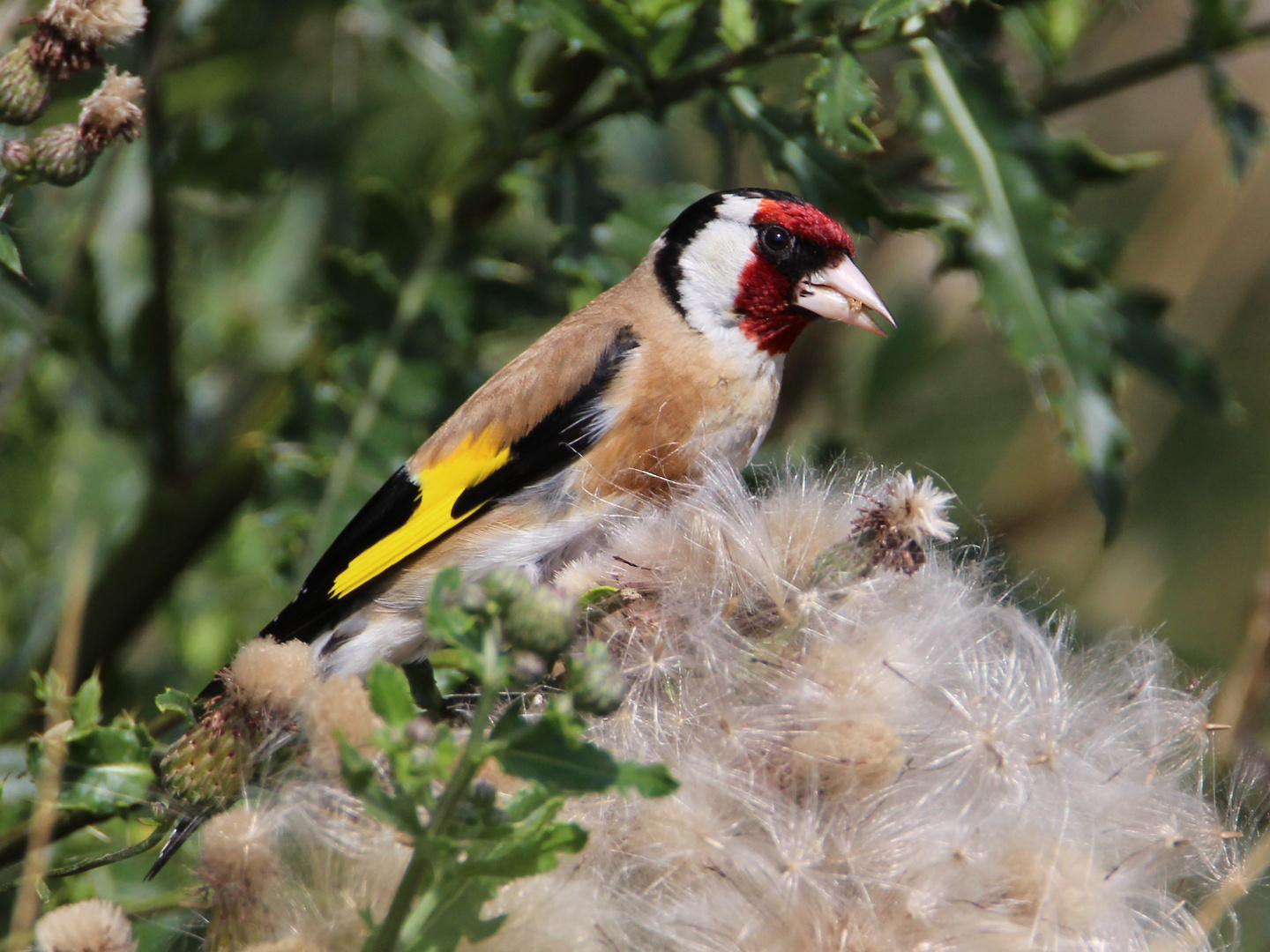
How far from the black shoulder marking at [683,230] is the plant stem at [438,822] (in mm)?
1496

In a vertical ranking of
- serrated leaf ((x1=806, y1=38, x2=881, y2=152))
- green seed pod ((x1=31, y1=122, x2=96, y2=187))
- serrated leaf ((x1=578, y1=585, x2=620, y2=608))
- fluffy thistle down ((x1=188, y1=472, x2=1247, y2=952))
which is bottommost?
fluffy thistle down ((x1=188, y1=472, x2=1247, y2=952))

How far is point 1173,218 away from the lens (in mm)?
3402

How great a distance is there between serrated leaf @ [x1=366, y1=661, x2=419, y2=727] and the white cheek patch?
1384 millimetres

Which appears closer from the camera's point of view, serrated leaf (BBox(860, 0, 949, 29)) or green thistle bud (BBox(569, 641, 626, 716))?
green thistle bud (BBox(569, 641, 626, 716))

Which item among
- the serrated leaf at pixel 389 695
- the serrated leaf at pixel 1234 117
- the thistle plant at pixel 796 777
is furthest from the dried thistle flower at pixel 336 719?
the serrated leaf at pixel 1234 117

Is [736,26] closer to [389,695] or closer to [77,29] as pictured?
[77,29]

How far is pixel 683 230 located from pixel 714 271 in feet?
0.41

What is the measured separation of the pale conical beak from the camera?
7.15 ft

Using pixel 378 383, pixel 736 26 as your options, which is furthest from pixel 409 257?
pixel 736 26

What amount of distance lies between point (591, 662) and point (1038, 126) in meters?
1.69

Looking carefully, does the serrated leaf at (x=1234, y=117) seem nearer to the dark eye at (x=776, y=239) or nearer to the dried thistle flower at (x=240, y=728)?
the dark eye at (x=776, y=239)

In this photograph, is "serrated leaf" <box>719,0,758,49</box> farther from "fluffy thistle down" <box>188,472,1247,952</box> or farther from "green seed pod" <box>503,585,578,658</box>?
"green seed pod" <box>503,585,578,658</box>

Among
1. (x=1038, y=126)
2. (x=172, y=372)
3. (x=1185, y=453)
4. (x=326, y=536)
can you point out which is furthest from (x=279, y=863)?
(x=1185, y=453)

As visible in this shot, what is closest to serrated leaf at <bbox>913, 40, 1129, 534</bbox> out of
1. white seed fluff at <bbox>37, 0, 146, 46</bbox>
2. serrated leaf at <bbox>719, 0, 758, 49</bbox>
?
serrated leaf at <bbox>719, 0, 758, 49</bbox>
